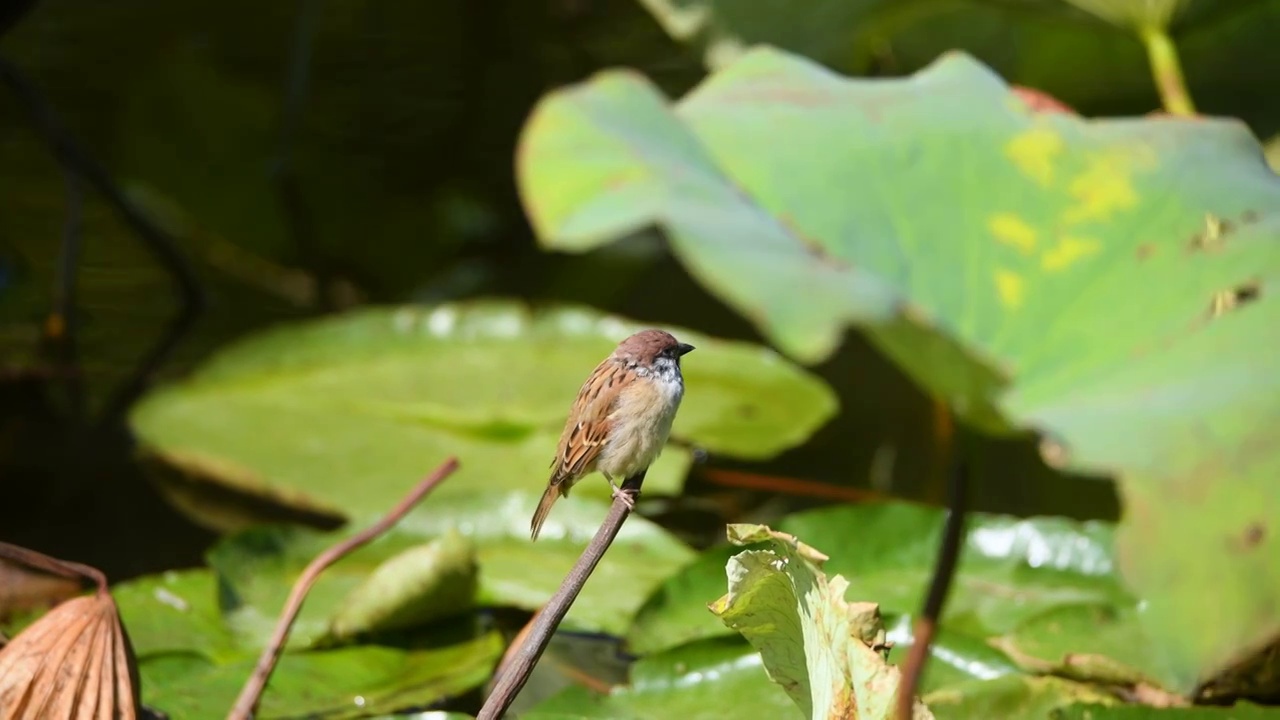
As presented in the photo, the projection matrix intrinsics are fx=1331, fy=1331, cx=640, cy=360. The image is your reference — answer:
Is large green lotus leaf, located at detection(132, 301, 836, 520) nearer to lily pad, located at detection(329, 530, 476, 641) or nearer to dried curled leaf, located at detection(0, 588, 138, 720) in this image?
lily pad, located at detection(329, 530, 476, 641)

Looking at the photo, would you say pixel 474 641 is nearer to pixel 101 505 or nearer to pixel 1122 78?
pixel 101 505

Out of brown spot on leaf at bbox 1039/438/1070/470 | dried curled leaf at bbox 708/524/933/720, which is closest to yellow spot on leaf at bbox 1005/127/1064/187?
brown spot on leaf at bbox 1039/438/1070/470

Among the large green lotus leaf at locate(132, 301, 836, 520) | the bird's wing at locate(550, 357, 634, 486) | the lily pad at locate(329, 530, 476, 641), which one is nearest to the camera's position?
the bird's wing at locate(550, 357, 634, 486)

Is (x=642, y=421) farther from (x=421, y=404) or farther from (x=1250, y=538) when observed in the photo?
(x=421, y=404)

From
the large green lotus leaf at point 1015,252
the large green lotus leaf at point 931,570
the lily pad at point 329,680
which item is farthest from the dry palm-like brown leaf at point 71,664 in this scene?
the large green lotus leaf at point 931,570

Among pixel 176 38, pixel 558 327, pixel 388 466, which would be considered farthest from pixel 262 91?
pixel 388 466

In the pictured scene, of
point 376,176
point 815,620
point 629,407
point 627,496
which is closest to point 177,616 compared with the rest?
point 629,407
